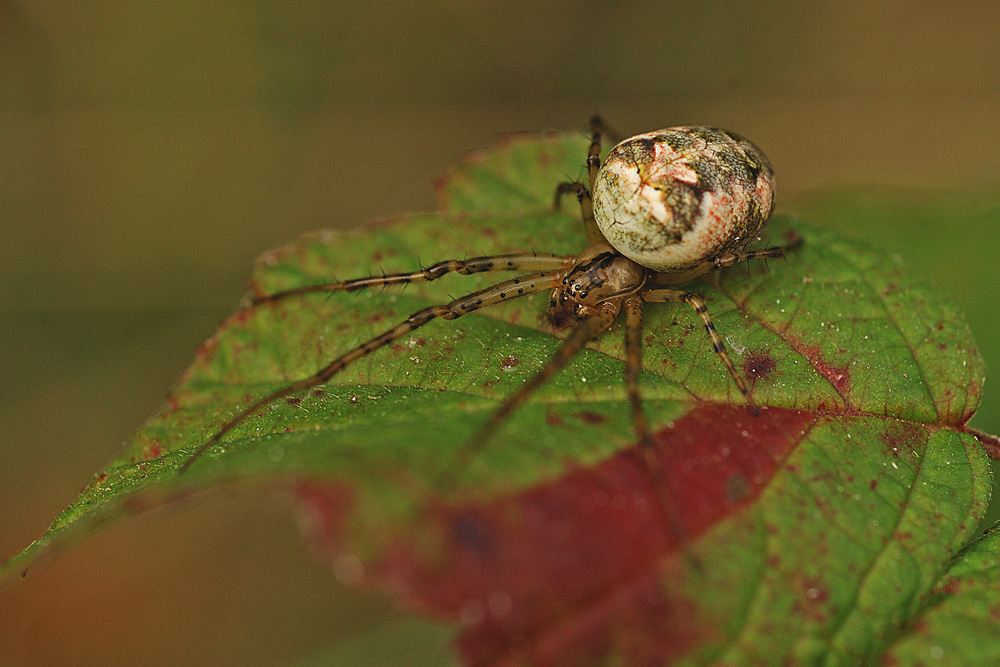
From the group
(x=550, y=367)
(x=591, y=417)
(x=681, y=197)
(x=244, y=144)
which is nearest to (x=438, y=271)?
(x=550, y=367)

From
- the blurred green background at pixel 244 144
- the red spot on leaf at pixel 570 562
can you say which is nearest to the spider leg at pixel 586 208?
the red spot on leaf at pixel 570 562

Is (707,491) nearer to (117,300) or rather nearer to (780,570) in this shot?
(780,570)

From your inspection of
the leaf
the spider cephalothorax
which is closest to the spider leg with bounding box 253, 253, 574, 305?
the spider cephalothorax

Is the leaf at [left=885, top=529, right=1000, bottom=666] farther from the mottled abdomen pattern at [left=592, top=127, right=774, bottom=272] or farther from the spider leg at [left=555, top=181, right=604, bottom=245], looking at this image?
the spider leg at [left=555, top=181, right=604, bottom=245]

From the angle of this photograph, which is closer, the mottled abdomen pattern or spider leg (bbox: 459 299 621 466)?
spider leg (bbox: 459 299 621 466)

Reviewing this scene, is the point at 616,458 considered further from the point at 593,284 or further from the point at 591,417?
the point at 593,284

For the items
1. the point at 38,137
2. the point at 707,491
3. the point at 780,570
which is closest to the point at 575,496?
the point at 707,491
